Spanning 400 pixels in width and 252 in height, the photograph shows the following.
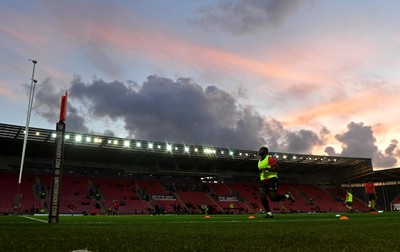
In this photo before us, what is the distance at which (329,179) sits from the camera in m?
67.1

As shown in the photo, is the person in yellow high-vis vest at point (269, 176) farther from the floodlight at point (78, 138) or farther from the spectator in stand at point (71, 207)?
the floodlight at point (78, 138)

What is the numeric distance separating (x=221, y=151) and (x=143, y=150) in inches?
474

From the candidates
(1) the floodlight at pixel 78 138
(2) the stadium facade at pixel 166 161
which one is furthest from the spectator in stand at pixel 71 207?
(1) the floodlight at pixel 78 138

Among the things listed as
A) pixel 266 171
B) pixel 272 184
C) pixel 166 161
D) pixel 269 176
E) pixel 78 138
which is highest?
pixel 78 138

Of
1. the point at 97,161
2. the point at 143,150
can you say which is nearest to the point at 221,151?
the point at 143,150

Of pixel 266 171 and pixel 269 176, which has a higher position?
pixel 266 171

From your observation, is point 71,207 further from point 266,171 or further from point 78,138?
point 266,171

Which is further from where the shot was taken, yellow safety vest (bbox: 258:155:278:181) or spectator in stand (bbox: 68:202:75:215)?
spectator in stand (bbox: 68:202:75:215)

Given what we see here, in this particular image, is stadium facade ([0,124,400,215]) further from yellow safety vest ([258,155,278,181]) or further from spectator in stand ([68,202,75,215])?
yellow safety vest ([258,155,278,181])

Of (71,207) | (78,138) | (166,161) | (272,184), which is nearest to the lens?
(272,184)

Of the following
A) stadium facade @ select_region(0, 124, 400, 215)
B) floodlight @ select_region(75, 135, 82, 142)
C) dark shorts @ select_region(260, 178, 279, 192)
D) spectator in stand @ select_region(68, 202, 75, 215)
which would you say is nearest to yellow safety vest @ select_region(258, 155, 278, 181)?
dark shorts @ select_region(260, 178, 279, 192)

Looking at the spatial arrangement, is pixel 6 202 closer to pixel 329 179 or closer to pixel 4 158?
pixel 4 158

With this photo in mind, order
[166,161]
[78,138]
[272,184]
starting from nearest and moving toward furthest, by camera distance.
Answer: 1. [272,184]
2. [78,138]
3. [166,161]

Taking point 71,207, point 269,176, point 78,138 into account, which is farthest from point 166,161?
point 269,176
